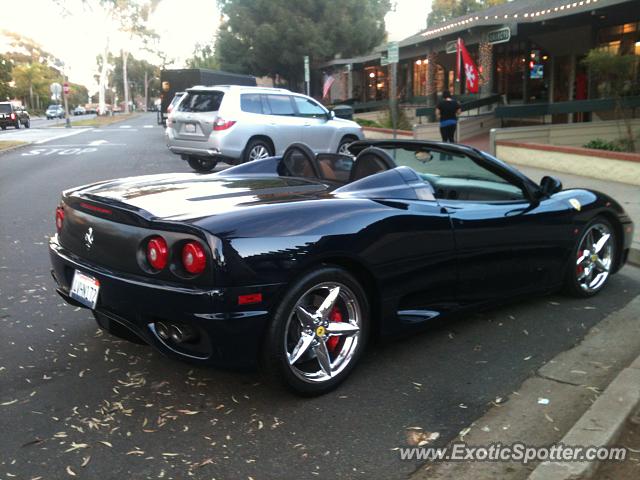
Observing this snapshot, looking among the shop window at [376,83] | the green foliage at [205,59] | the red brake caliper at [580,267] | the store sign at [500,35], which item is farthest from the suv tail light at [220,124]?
the green foliage at [205,59]

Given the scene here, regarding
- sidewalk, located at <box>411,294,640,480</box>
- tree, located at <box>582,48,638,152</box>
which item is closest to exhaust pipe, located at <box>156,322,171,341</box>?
sidewalk, located at <box>411,294,640,480</box>

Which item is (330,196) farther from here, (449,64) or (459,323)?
(449,64)

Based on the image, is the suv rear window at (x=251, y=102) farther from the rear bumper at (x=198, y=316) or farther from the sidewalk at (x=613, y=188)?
the rear bumper at (x=198, y=316)

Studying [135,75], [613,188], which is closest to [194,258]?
[613,188]

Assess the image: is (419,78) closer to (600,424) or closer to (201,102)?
(201,102)

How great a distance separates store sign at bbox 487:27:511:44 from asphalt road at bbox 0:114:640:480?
1509cm

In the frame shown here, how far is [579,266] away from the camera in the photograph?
196 inches

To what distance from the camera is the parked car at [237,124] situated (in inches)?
476

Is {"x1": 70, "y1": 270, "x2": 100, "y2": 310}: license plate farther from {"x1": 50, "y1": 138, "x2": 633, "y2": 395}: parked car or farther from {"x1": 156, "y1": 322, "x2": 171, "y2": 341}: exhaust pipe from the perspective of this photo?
{"x1": 156, "y1": 322, "x2": 171, "y2": 341}: exhaust pipe

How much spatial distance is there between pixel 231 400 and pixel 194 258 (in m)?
0.84

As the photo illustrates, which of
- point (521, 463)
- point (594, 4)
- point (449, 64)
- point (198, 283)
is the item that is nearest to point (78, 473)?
point (198, 283)

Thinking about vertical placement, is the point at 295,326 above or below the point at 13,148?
below

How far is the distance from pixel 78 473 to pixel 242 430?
75cm

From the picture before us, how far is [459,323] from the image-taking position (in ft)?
14.9
